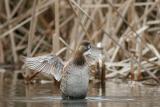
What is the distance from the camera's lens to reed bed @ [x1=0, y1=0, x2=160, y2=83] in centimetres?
703

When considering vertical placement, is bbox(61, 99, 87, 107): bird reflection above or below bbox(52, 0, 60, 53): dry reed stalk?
below

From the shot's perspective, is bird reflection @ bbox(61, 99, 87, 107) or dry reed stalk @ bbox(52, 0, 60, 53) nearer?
bird reflection @ bbox(61, 99, 87, 107)

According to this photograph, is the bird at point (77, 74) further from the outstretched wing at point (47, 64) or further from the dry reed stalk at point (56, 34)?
the dry reed stalk at point (56, 34)

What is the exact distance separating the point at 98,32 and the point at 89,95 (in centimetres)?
209

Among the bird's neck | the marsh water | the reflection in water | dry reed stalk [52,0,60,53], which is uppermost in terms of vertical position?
dry reed stalk [52,0,60,53]

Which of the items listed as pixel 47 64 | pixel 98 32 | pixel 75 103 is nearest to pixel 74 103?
pixel 75 103

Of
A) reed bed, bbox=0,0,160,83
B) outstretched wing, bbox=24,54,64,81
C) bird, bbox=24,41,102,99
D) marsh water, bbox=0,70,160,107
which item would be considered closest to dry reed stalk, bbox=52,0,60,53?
reed bed, bbox=0,0,160,83

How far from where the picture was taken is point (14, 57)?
8.81m

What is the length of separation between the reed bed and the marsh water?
1.28 ft

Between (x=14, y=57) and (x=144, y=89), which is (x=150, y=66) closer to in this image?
(x=144, y=89)

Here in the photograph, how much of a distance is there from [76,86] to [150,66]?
98.1 inches

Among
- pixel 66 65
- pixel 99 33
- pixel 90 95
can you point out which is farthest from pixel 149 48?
pixel 66 65

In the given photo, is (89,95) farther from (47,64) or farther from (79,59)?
(79,59)

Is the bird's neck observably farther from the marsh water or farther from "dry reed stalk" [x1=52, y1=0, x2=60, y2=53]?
"dry reed stalk" [x1=52, y1=0, x2=60, y2=53]
